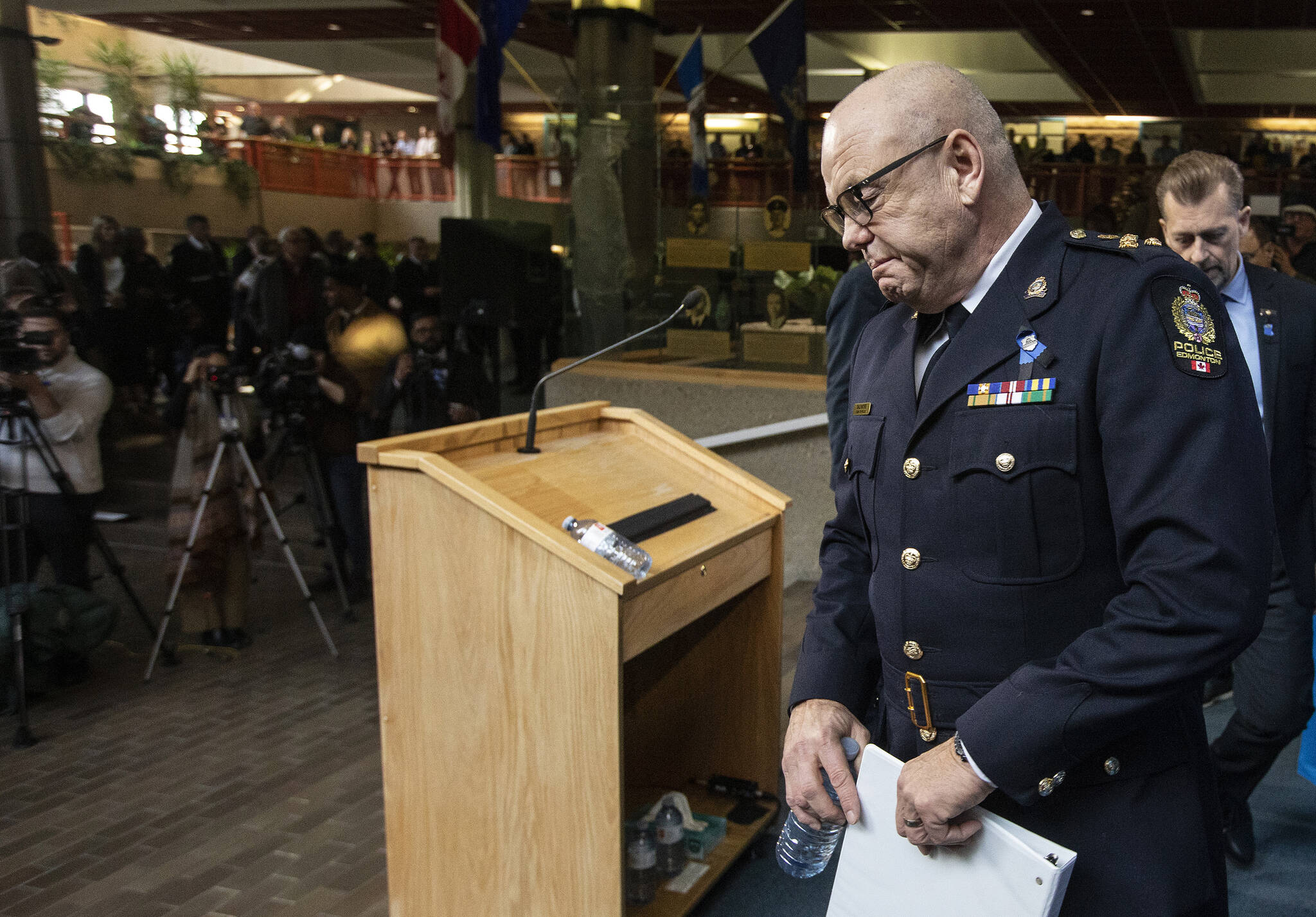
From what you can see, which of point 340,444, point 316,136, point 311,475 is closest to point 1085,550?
point 340,444

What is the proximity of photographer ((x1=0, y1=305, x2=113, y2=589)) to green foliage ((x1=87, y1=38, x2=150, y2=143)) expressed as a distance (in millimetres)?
10929

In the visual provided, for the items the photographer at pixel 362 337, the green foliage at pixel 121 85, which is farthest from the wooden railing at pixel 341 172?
the photographer at pixel 362 337

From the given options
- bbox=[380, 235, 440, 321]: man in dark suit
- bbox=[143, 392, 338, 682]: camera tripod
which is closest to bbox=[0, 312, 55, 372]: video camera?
bbox=[143, 392, 338, 682]: camera tripod

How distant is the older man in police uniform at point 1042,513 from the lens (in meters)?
1.02

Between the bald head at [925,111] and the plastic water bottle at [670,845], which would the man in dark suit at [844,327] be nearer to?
the plastic water bottle at [670,845]

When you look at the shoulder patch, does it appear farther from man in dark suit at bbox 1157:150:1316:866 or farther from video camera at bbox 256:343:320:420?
video camera at bbox 256:343:320:420

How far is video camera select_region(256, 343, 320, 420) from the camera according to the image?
5.07m

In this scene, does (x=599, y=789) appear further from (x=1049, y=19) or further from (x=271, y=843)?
(x=1049, y=19)

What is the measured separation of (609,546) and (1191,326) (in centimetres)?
121

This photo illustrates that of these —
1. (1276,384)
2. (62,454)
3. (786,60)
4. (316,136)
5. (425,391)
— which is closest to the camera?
(1276,384)

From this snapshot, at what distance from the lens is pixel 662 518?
2408mm

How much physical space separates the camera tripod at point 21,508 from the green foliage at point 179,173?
11.9 m

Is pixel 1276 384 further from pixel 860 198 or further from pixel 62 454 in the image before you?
pixel 62 454

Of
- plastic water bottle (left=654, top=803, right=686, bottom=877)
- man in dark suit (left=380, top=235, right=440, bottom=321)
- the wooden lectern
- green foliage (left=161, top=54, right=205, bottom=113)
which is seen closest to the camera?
the wooden lectern
